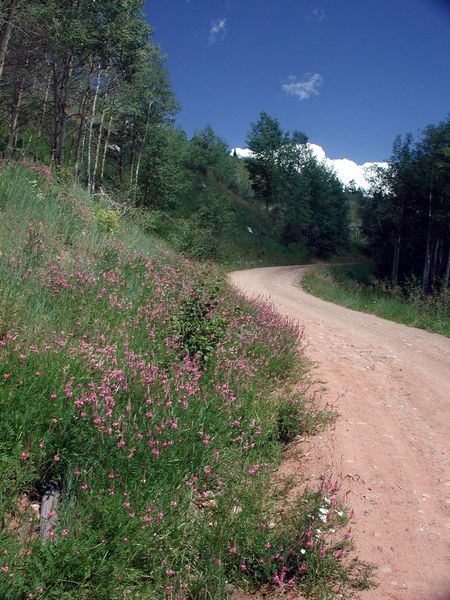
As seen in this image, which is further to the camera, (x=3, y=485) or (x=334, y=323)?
(x=334, y=323)

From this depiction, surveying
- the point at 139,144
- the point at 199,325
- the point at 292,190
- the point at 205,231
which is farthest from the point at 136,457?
the point at 292,190

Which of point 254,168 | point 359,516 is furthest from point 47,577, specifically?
point 254,168

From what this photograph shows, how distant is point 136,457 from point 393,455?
2.60 m

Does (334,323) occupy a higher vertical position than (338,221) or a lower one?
lower

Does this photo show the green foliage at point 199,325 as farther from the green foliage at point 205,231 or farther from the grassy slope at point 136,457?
the green foliage at point 205,231

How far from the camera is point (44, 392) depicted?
10.1 feet

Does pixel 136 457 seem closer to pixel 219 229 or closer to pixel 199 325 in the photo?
pixel 199 325

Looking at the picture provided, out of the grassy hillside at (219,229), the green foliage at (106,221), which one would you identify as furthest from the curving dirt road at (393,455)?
the grassy hillside at (219,229)

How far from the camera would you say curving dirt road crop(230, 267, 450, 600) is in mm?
2885

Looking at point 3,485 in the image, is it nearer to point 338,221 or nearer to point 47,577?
point 47,577

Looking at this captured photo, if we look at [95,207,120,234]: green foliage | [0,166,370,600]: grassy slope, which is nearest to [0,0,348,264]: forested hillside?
[95,207,120,234]: green foliage

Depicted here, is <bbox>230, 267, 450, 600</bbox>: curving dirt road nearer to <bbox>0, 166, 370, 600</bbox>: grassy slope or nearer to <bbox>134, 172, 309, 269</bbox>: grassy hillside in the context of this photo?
<bbox>0, 166, 370, 600</bbox>: grassy slope

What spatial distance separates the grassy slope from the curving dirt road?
302 millimetres

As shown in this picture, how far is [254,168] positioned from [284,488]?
56105 mm
